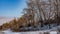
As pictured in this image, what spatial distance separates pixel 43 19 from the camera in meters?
2.60

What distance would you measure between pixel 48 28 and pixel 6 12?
76 centimetres

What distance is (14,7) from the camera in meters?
2.57

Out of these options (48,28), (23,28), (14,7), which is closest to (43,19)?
(48,28)

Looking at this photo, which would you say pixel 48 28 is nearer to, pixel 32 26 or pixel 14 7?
pixel 32 26

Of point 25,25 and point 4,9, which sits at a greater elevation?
point 4,9

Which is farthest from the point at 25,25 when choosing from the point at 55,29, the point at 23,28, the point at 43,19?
the point at 55,29

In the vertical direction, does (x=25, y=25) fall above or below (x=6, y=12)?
below

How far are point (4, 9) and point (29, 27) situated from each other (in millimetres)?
519

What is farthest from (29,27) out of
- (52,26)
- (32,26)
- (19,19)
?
(52,26)

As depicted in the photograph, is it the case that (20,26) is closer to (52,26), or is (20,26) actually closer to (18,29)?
(18,29)

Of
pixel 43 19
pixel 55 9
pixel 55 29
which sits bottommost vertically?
pixel 55 29

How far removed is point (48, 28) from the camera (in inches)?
101

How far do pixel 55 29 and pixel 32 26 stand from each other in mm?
391

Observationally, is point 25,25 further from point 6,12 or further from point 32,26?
point 6,12
